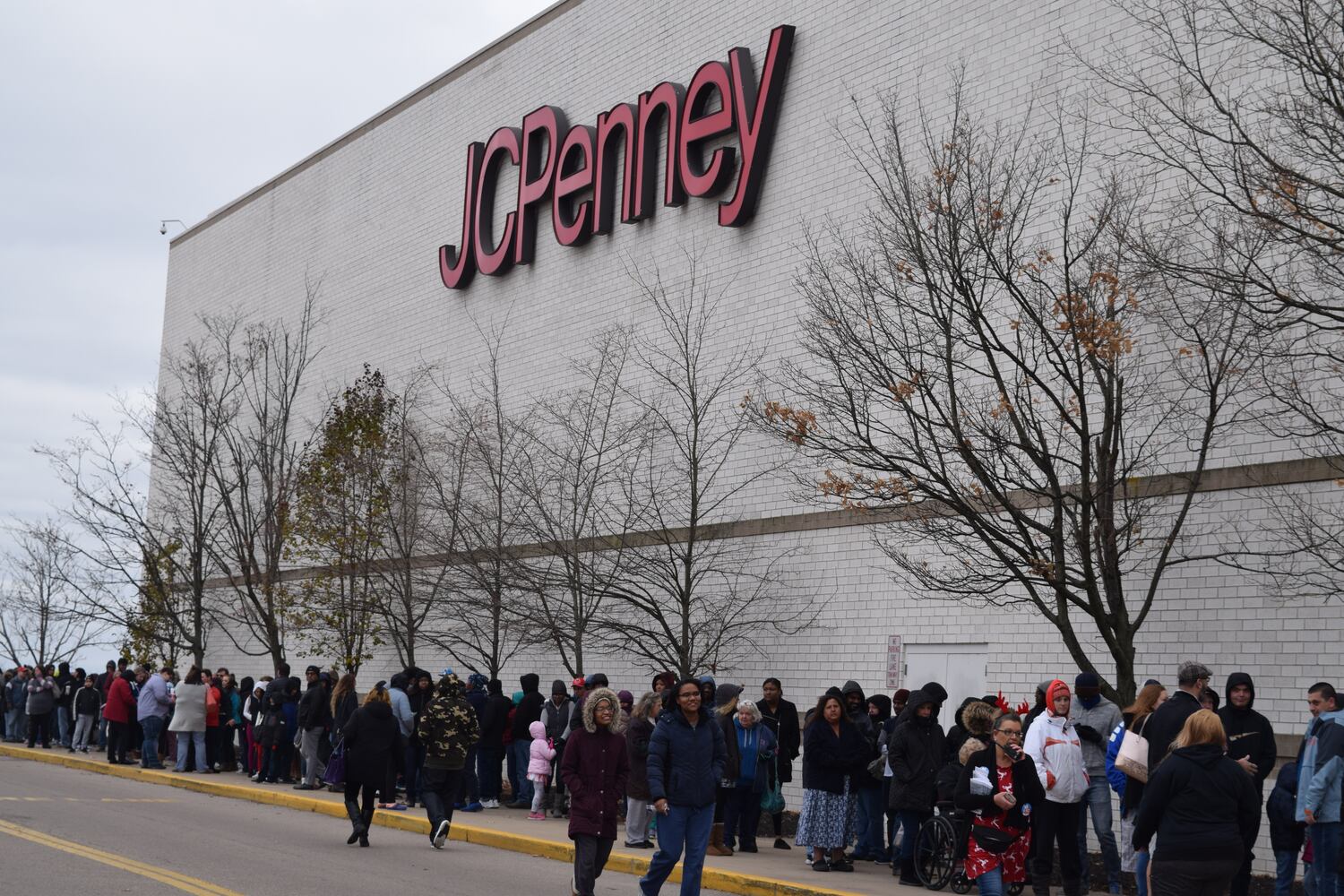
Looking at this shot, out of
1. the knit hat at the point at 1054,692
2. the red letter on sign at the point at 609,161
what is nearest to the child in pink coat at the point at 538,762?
the knit hat at the point at 1054,692

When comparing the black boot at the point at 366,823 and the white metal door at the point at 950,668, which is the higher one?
the white metal door at the point at 950,668

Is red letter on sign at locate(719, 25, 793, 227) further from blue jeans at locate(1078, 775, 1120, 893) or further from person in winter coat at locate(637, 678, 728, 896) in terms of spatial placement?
person in winter coat at locate(637, 678, 728, 896)

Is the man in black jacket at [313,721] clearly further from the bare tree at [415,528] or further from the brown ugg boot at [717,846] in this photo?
the brown ugg boot at [717,846]

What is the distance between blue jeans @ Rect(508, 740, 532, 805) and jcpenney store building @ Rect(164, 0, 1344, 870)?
3.50 metres

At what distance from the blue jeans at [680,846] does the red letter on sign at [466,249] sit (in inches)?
805

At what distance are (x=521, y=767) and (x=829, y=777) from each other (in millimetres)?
7133

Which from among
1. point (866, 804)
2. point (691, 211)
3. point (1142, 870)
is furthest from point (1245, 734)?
point (691, 211)

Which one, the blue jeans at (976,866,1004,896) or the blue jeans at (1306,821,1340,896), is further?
the blue jeans at (1306,821,1340,896)

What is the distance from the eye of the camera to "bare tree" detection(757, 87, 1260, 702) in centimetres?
1452

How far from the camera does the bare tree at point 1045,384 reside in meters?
14.5

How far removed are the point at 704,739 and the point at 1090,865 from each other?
252 inches

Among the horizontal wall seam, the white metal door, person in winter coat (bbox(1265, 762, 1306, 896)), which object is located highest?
the horizontal wall seam

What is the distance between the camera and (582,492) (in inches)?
1009

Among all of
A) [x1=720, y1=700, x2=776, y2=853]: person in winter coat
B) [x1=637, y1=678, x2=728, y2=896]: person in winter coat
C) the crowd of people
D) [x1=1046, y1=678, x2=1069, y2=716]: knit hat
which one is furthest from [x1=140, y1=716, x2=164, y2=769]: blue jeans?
[x1=1046, y1=678, x2=1069, y2=716]: knit hat
